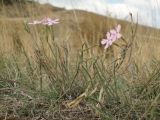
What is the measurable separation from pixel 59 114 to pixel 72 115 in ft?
0.18

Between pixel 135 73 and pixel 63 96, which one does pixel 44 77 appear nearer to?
pixel 63 96

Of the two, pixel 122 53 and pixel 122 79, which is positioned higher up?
pixel 122 53

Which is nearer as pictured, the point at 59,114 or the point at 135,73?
the point at 59,114

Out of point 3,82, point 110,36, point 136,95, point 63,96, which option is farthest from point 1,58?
point 110,36

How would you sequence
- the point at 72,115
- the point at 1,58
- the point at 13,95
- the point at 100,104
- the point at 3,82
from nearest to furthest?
Answer: the point at 100,104 < the point at 72,115 < the point at 13,95 < the point at 3,82 < the point at 1,58

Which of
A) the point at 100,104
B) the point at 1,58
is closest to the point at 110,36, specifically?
the point at 100,104

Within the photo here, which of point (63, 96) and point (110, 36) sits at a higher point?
point (110, 36)

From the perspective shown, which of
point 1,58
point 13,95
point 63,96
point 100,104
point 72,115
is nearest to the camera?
point 100,104

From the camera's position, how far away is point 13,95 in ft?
7.38

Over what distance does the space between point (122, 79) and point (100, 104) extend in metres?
0.41

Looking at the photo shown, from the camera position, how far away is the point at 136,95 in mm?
1960

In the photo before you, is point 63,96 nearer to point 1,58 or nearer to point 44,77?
point 44,77

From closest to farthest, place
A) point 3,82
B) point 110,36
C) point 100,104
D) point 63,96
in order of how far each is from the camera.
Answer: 1. point 110,36
2. point 100,104
3. point 63,96
4. point 3,82

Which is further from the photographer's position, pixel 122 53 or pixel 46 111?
pixel 46 111
